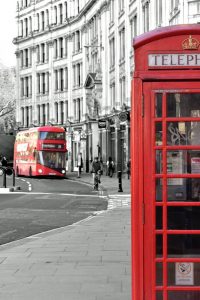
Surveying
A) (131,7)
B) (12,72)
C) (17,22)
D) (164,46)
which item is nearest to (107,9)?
(131,7)

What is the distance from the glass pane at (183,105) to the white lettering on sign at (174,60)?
254 millimetres

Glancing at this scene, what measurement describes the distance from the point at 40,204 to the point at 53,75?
2151 inches

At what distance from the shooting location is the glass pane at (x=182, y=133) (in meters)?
5.73

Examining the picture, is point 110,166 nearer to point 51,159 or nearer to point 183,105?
point 51,159

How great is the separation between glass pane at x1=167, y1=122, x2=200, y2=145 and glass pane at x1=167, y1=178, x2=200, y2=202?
0.31 metres

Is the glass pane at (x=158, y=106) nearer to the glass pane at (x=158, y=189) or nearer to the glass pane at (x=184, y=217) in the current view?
the glass pane at (x=158, y=189)

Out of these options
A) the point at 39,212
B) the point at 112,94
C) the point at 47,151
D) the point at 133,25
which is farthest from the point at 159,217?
the point at 112,94

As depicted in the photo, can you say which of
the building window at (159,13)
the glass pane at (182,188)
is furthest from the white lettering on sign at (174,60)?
the building window at (159,13)

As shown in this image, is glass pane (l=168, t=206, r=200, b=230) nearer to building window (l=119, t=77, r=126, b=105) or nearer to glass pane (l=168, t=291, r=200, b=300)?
glass pane (l=168, t=291, r=200, b=300)

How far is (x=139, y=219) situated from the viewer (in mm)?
5777

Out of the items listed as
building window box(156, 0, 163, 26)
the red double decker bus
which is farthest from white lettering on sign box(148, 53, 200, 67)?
the red double decker bus

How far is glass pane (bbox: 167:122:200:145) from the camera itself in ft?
18.8

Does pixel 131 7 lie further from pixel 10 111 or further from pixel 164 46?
pixel 10 111

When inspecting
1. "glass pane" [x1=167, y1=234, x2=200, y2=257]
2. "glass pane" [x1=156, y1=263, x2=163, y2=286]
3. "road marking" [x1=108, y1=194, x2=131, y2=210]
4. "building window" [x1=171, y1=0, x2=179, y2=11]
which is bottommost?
"road marking" [x1=108, y1=194, x2=131, y2=210]
